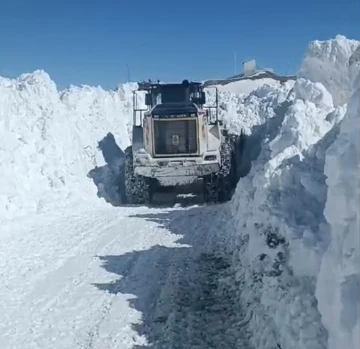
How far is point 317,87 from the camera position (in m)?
10.5

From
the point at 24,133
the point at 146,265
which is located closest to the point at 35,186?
the point at 24,133

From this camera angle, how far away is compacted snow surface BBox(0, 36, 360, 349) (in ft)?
13.6

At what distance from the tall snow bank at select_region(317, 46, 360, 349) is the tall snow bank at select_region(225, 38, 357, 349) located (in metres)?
0.31

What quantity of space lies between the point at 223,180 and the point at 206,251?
5.37 m

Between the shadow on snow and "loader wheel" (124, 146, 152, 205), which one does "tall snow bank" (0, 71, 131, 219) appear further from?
the shadow on snow

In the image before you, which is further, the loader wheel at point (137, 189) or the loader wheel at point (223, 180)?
the loader wheel at point (137, 189)

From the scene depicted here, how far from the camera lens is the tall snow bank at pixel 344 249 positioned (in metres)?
3.47

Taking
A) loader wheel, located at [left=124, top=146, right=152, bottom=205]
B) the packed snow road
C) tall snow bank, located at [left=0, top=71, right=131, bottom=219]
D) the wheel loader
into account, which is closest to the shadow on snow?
the packed snow road

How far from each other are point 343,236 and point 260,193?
3677 millimetres

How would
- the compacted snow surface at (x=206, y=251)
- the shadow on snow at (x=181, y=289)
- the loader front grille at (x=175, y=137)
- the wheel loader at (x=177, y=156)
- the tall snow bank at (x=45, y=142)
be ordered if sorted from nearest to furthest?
1. the compacted snow surface at (x=206, y=251)
2. the shadow on snow at (x=181, y=289)
3. the tall snow bank at (x=45, y=142)
4. the wheel loader at (x=177, y=156)
5. the loader front grille at (x=175, y=137)

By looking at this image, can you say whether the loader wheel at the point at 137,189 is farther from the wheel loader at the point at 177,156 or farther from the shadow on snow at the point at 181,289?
the shadow on snow at the point at 181,289

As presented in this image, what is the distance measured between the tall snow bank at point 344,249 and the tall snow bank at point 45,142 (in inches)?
328

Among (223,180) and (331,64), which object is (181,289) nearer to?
(331,64)

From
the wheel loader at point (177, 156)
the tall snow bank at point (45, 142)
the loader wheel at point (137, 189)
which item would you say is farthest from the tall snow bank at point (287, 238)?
the tall snow bank at point (45, 142)
